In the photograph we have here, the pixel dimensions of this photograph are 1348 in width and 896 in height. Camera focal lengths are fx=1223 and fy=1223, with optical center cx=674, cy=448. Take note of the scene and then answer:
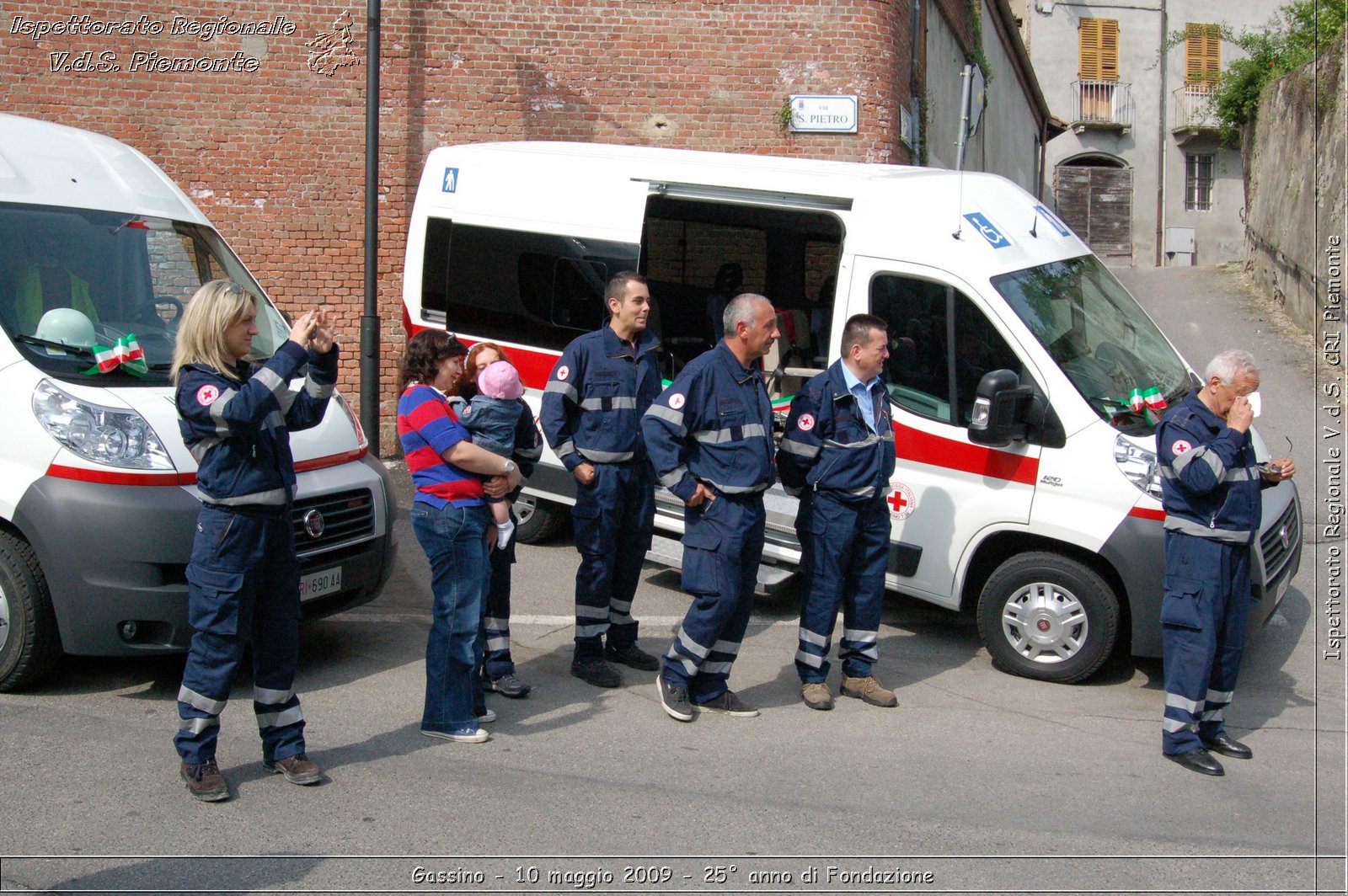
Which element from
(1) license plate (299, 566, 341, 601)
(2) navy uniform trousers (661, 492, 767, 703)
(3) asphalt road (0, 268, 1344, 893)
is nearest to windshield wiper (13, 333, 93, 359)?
(1) license plate (299, 566, 341, 601)

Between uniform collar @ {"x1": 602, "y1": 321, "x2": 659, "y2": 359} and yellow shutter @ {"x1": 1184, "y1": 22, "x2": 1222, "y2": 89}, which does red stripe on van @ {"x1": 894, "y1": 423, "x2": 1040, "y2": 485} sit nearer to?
uniform collar @ {"x1": 602, "y1": 321, "x2": 659, "y2": 359}

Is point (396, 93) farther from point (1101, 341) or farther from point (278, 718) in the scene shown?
point (278, 718)

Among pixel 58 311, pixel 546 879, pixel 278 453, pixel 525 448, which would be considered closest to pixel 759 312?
pixel 525 448

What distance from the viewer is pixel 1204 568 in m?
5.10

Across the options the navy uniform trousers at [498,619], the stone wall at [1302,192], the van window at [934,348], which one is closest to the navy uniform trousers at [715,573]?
the navy uniform trousers at [498,619]

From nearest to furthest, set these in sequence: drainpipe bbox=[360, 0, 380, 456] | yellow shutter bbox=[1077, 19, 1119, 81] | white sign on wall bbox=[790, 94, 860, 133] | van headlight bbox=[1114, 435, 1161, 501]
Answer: van headlight bbox=[1114, 435, 1161, 501], drainpipe bbox=[360, 0, 380, 456], white sign on wall bbox=[790, 94, 860, 133], yellow shutter bbox=[1077, 19, 1119, 81]

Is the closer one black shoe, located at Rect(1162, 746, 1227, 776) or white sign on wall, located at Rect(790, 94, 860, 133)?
black shoe, located at Rect(1162, 746, 1227, 776)

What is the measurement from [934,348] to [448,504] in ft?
9.62

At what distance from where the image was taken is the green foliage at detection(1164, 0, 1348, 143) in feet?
73.7

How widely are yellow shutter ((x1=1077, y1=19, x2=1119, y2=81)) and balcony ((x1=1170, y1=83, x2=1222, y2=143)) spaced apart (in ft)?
6.26

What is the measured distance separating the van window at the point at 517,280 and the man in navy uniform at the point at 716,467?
2.40m

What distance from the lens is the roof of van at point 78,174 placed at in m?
6.24

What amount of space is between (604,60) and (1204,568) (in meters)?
9.00

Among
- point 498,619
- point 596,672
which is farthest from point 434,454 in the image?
point 596,672
